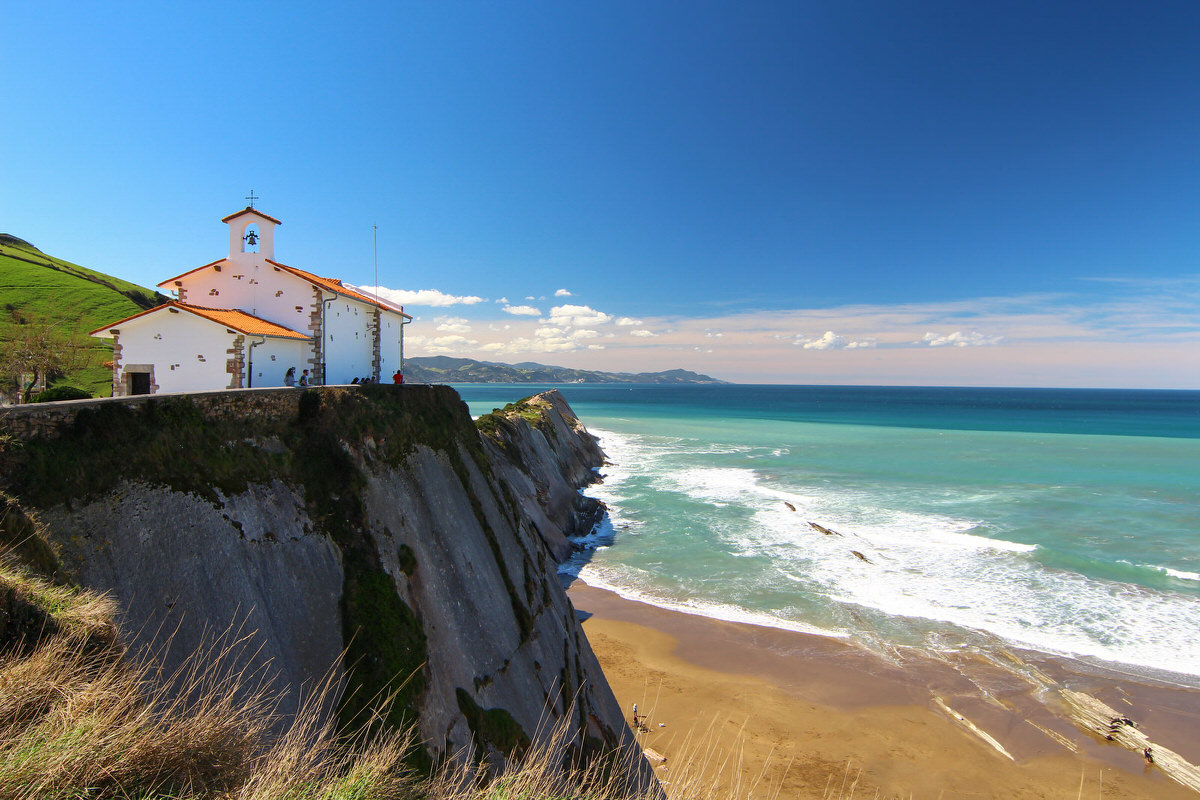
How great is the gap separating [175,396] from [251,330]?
327 inches

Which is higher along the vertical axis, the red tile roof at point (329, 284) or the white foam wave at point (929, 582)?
the red tile roof at point (329, 284)

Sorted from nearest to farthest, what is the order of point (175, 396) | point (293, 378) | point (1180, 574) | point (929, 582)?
1. point (175, 396)
2. point (293, 378)
3. point (929, 582)
4. point (1180, 574)

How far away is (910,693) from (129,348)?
93.5 ft

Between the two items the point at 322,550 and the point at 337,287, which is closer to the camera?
the point at 322,550

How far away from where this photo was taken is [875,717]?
17.8 m

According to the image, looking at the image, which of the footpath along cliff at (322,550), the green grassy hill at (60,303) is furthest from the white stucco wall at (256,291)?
the green grassy hill at (60,303)

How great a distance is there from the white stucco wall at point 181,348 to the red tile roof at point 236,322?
23 centimetres

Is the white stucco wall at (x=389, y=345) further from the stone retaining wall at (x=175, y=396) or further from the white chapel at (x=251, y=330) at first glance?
the stone retaining wall at (x=175, y=396)

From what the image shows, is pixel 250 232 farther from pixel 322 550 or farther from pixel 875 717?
pixel 875 717

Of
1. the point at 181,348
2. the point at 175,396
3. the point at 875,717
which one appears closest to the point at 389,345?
the point at 181,348

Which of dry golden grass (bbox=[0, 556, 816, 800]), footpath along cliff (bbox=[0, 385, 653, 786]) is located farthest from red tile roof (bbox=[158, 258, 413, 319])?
dry golden grass (bbox=[0, 556, 816, 800])

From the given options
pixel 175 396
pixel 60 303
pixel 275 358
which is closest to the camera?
pixel 175 396

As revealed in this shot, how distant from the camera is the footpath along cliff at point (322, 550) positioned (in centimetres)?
787

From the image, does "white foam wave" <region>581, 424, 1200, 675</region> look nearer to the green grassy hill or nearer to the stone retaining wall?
the stone retaining wall
